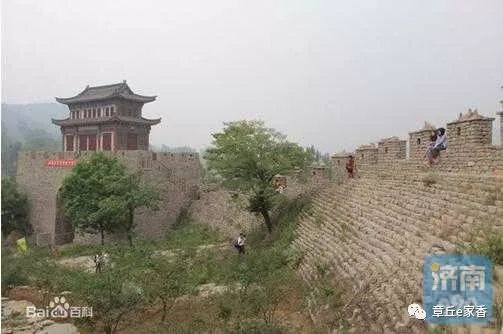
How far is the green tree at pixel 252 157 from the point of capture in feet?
40.0

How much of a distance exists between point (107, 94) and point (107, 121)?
207cm

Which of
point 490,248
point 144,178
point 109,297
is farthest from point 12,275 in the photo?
point 144,178

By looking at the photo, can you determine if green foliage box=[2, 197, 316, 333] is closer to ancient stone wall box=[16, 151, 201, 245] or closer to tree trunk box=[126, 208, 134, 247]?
tree trunk box=[126, 208, 134, 247]

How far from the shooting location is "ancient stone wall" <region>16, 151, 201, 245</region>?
18.1 m

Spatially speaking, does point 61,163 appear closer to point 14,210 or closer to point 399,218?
point 14,210

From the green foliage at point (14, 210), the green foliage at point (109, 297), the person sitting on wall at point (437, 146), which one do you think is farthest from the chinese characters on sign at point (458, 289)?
the green foliage at point (14, 210)

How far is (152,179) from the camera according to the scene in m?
18.3

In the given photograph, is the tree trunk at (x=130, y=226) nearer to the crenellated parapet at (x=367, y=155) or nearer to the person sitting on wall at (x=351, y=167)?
the person sitting on wall at (x=351, y=167)

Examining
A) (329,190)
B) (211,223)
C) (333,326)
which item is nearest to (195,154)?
(211,223)

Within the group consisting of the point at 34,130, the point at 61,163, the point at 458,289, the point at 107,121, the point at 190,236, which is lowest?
the point at 190,236

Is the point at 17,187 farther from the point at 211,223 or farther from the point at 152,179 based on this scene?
the point at 211,223

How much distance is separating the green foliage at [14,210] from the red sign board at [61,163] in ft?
6.53

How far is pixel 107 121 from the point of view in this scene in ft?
71.3

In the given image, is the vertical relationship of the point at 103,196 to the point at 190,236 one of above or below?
above
